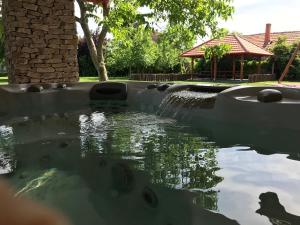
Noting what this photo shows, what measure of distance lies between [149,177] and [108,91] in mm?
3487

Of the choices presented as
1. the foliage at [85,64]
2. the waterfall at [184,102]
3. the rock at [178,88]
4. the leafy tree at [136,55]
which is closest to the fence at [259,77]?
the leafy tree at [136,55]

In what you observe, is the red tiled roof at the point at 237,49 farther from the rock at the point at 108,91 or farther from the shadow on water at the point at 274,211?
the shadow on water at the point at 274,211

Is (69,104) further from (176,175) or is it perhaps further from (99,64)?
(99,64)

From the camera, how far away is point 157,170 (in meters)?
2.10

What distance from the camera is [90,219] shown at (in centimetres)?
150

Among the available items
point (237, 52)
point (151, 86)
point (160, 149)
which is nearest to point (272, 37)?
point (237, 52)

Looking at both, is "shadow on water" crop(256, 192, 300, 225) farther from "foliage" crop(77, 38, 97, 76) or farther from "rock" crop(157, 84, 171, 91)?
"foliage" crop(77, 38, 97, 76)

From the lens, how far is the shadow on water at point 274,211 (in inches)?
55.4

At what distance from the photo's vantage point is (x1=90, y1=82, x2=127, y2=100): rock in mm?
5289

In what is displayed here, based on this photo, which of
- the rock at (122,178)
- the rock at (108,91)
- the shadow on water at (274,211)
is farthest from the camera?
the rock at (108,91)

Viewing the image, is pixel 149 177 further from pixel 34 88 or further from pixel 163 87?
pixel 34 88

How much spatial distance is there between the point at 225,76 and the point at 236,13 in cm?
1250

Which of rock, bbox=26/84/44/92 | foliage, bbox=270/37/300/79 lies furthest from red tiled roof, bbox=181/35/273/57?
rock, bbox=26/84/44/92

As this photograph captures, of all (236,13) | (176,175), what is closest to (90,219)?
(176,175)
